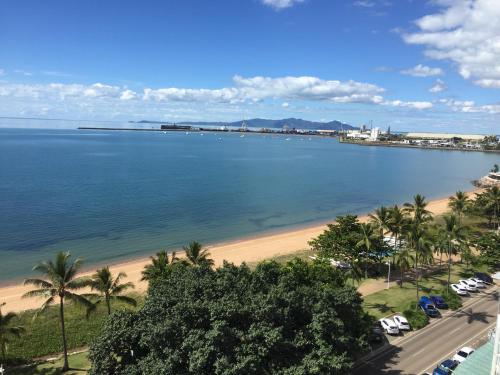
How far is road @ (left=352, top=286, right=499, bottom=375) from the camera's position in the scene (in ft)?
86.3

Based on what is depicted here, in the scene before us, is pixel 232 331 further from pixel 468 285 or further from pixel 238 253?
pixel 238 253

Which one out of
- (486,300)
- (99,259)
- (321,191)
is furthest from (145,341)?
(321,191)

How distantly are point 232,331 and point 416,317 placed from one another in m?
19.8

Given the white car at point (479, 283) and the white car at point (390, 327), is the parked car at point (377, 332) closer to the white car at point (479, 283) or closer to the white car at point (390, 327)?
the white car at point (390, 327)

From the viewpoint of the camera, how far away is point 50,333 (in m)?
33.8

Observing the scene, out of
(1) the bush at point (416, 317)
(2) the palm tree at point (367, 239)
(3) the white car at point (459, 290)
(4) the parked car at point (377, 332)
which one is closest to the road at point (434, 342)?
(1) the bush at point (416, 317)

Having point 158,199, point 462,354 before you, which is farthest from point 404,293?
point 158,199

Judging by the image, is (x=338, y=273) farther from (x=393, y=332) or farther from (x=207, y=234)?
(x=207, y=234)

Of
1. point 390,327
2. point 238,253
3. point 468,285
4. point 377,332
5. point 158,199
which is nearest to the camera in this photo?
point 377,332

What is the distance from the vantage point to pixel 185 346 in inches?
768

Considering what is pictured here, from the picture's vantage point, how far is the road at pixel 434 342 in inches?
1036

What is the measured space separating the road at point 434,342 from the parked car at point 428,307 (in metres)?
0.68

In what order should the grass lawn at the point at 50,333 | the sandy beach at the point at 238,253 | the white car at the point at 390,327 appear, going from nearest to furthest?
the white car at the point at 390,327 < the grass lawn at the point at 50,333 < the sandy beach at the point at 238,253

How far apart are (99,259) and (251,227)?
2872 centimetres
